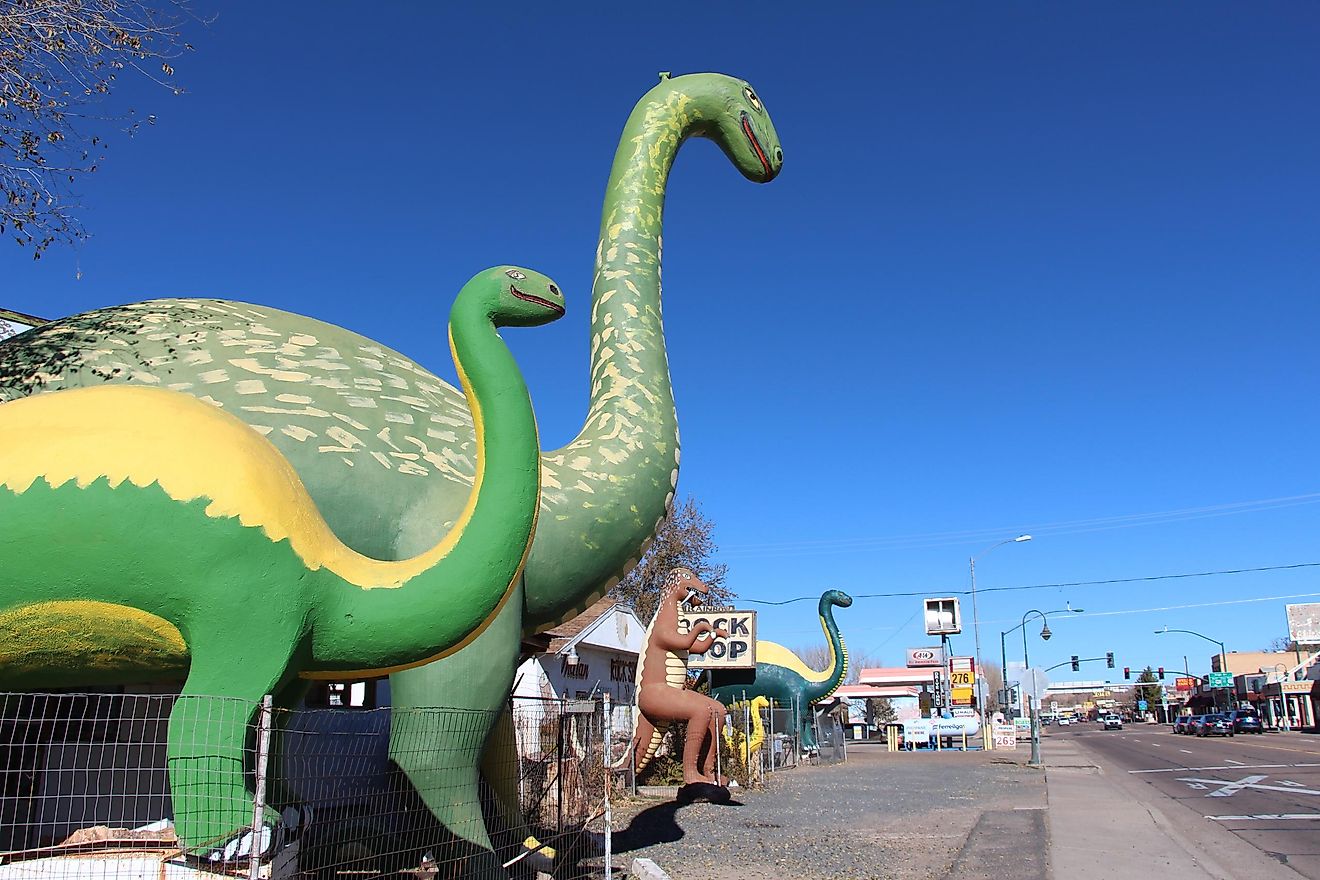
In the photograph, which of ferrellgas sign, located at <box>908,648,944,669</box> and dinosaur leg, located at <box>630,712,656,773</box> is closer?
dinosaur leg, located at <box>630,712,656,773</box>

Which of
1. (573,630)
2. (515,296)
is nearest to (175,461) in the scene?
(515,296)

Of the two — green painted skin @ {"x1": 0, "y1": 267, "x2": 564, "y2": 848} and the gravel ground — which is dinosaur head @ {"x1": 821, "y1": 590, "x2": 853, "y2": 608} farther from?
green painted skin @ {"x1": 0, "y1": 267, "x2": 564, "y2": 848}

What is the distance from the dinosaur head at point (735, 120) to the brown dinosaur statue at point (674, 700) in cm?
647

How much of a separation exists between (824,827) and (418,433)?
23.2 ft

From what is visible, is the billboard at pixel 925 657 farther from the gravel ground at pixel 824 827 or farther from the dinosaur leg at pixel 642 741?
the dinosaur leg at pixel 642 741

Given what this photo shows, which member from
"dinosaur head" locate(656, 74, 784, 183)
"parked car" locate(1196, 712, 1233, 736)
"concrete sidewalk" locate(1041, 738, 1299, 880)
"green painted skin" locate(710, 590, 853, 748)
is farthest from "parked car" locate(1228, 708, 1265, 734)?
"dinosaur head" locate(656, 74, 784, 183)

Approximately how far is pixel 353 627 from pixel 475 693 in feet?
4.36

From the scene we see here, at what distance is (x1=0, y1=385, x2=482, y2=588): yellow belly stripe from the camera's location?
400 cm

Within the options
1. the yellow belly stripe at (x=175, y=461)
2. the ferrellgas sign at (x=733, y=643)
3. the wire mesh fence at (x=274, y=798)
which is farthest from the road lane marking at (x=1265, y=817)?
the yellow belly stripe at (x=175, y=461)

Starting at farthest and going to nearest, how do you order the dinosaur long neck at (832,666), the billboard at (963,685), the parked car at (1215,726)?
the parked car at (1215,726) < the billboard at (963,685) < the dinosaur long neck at (832,666)

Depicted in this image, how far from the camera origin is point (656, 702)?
1259 centimetres

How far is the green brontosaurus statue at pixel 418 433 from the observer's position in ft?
17.3

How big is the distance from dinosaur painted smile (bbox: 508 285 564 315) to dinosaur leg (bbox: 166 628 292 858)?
6.24ft

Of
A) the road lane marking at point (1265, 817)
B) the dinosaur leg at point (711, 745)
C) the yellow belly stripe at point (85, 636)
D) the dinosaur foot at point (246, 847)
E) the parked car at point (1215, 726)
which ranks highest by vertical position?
the yellow belly stripe at point (85, 636)
